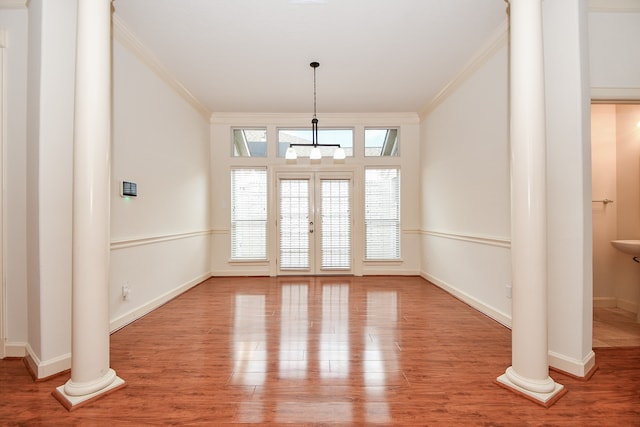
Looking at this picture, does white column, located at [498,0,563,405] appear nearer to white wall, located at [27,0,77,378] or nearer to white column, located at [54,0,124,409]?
white column, located at [54,0,124,409]

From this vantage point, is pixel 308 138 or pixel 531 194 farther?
pixel 308 138

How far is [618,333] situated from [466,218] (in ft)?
6.15

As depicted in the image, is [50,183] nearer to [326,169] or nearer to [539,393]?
[539,393]

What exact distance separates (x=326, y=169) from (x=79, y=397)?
4.95 m

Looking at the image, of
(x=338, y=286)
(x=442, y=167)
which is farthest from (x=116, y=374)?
(x=442, y=167)

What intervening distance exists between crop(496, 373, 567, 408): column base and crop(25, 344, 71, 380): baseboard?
322 cm

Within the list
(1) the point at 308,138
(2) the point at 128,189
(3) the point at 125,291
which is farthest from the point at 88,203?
(1) the point at 308,138

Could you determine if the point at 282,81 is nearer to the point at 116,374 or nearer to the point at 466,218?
the point at 466,218

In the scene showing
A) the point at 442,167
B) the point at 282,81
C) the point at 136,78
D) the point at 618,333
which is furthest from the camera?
the point at 442,167

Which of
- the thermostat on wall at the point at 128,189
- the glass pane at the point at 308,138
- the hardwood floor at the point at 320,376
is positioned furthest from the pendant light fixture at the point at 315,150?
the hardwood floor at the point at 320,376

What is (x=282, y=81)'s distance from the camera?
15.0 ft

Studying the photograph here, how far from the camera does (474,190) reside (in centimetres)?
406

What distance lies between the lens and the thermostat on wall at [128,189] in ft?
11.1

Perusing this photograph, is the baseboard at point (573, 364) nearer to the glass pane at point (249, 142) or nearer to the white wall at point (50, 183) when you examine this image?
the white wall at point (50, 183)
